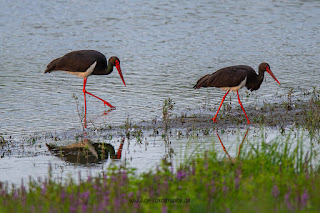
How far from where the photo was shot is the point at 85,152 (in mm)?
7863

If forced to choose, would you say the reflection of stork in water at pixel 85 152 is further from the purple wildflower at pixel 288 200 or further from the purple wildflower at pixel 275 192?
the purple wildflower at pixel 288 200

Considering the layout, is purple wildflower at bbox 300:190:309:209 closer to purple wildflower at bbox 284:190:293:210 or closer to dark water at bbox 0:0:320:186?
purple wildflower at bbox 284:190:293:210

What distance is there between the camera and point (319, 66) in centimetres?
1406

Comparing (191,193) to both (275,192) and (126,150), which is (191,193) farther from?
(126,150)

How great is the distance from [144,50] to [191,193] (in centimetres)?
1143

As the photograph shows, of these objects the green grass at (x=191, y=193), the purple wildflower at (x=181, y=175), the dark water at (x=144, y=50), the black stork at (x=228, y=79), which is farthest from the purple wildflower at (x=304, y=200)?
the dark water at (x=144, y=50)

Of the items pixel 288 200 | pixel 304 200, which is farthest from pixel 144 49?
pixel 304 200

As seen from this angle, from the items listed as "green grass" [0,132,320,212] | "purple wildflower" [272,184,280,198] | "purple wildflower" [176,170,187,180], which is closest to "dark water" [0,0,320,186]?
"green grass" [0,132,320,212]

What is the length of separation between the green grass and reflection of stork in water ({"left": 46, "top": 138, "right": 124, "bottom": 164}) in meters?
2.06

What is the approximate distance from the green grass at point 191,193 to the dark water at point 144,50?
13.8 ft

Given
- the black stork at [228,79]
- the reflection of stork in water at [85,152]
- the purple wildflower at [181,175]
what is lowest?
the reflection of stork in water at [85,152]

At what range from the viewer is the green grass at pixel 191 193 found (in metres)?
4.46

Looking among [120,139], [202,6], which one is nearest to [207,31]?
[202,6]

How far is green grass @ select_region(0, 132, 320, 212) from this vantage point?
4.46m
